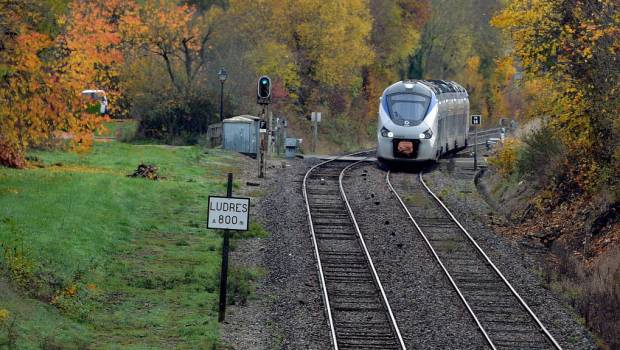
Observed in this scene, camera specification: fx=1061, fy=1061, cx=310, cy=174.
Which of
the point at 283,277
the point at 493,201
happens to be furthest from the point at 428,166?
the point at 283,277

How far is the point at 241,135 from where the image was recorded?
48.6 metres

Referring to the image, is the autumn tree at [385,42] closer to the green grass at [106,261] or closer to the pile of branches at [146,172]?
the pile of branches at [146,172]

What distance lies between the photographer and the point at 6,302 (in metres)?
16.3

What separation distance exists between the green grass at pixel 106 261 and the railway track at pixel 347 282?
6.66 ft

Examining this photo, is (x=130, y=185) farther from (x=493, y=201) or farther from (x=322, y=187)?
(x=493, y=201)

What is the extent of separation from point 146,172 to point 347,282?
1646 centimetres

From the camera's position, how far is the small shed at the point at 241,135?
4819 centimetres

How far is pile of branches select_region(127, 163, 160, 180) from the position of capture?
1398 inches

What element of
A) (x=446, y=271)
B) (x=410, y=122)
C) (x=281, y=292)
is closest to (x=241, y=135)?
(x=410, y=122)

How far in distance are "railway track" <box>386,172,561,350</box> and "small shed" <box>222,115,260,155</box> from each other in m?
18.2

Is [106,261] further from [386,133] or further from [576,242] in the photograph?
[386,133]

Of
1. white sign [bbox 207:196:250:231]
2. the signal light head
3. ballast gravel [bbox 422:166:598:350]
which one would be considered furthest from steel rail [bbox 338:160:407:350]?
the signal light head

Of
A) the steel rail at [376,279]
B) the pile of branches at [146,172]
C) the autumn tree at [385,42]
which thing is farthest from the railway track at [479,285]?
the autumn tree at [385,42]

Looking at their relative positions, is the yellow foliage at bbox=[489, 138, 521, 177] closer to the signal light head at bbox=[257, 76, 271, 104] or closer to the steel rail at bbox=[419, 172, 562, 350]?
the steel rail at bbox=[419, 172, 562, 350]
